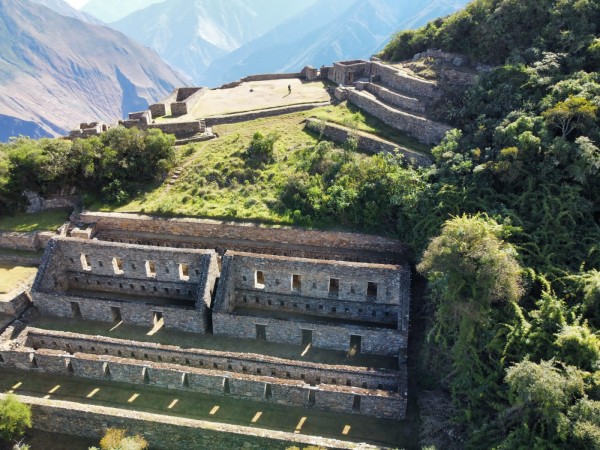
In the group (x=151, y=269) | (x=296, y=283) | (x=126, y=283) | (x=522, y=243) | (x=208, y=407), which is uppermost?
(x=522, y=243)

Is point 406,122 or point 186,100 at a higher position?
point 186,100

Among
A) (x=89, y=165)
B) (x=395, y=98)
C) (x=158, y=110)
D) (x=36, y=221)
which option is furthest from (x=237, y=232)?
(x=158, y=110)

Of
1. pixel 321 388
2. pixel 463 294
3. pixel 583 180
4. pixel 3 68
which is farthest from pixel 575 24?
pixel 3 68

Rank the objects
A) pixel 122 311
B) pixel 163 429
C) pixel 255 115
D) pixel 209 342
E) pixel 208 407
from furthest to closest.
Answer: pixel 255 115 < pixel 122 311 < pixel 209 342 < pixel 208 407 < pixel 163 429

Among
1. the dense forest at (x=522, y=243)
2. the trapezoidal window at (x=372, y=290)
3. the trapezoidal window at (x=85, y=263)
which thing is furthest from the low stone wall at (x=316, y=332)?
the trapezoidal window at (x=85, y=263)

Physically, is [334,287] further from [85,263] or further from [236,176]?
[85,263]

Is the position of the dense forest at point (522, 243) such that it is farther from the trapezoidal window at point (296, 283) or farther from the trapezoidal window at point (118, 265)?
the trapezoidal window at point (118, 265)
